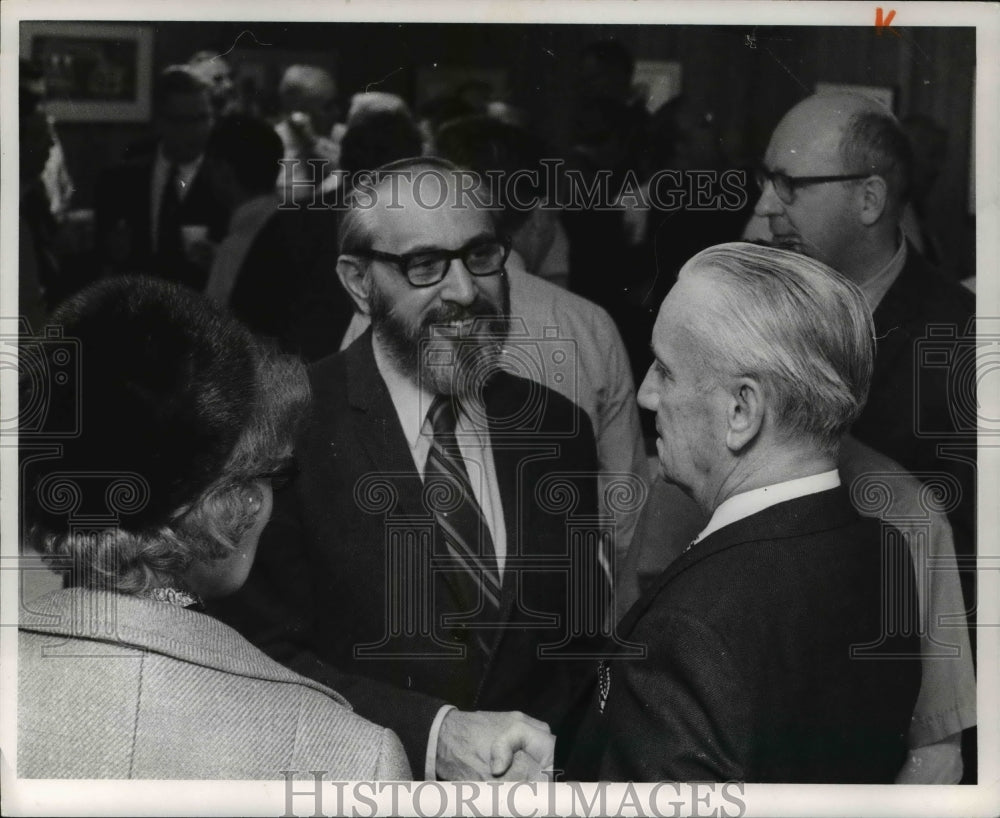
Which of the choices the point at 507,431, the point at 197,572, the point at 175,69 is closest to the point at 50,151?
the point at 175,69

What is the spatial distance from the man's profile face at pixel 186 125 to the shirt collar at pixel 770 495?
1324 mm

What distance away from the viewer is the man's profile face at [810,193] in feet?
8.45

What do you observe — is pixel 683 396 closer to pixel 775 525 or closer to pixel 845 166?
pixel 775 525

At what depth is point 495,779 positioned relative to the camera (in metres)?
2.64

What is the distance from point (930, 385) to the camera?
2.64m

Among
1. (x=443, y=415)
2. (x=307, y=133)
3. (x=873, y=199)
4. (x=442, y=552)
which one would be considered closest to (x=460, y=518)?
(x=442, y=552)

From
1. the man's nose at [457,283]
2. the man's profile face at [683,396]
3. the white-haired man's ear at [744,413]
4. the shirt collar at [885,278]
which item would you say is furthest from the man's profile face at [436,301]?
the shirt collar at [885,278]

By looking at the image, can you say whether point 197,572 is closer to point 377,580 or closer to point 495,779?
point 377,580

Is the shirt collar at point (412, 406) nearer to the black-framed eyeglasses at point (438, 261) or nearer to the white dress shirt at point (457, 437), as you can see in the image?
the white dress shirt at point (457, 437)

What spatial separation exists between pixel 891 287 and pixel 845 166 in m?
0.27

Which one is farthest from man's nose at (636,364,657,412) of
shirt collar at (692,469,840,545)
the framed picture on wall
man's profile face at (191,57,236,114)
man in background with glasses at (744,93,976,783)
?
the framed picture on wall

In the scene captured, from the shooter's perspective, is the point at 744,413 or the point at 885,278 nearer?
the point at 744,413

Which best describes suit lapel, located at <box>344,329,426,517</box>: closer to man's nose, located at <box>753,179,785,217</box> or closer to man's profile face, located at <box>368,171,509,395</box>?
man's profile face, located at <box>368,171,509,395</box>

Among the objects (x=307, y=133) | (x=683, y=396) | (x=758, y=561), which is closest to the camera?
(x=758, y=561)
